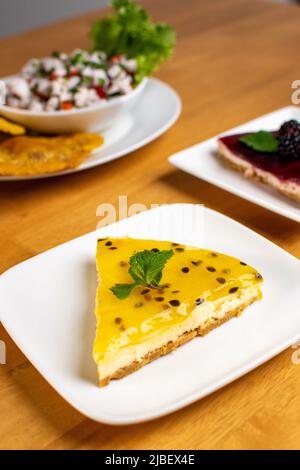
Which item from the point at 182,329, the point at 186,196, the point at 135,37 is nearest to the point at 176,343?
the point at 182,329

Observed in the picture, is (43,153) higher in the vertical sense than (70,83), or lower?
lower

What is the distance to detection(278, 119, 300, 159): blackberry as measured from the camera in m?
1.49

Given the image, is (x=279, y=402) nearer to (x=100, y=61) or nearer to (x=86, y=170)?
(x=86, y=170)

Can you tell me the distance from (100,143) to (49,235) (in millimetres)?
359

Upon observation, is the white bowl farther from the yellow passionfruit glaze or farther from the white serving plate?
the yellow passionfruit glaze

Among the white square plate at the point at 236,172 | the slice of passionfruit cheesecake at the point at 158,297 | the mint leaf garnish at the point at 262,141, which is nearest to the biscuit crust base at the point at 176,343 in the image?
the slice of passionfruit cheesecake at the point at 158,297

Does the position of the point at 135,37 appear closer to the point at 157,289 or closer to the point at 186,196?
the point at 186,196

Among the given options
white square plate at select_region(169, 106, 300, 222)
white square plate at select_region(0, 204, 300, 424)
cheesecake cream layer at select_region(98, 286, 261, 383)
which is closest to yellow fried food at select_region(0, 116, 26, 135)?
white square plate at select_region(169, 106, 300, 222)

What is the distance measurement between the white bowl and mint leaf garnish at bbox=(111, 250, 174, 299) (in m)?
0.71

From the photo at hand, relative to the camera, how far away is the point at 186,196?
1578 mm

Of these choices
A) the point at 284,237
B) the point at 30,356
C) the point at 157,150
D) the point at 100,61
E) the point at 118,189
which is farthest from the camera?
the point at 100,61

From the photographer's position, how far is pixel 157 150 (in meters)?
1.80

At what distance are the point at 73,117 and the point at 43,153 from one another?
170 mm
